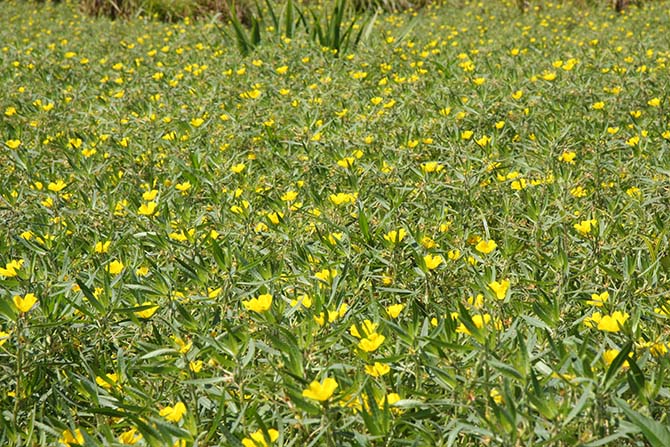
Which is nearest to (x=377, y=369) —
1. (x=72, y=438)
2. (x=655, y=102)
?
(x=72, y=438)

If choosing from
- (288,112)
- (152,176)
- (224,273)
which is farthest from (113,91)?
(224,273)

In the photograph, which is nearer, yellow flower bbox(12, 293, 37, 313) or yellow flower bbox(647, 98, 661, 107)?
yellow flower bbox(12, 293, 37, 313)

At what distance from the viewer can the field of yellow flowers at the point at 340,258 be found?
1.28 metres

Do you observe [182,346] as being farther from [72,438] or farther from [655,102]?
[655,102]

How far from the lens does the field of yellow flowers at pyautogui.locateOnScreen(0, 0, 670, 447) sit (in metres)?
1.28

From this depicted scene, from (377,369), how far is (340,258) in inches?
26.2

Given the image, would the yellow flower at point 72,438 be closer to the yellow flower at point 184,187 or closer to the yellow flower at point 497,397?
the yellow flower at point 497,397

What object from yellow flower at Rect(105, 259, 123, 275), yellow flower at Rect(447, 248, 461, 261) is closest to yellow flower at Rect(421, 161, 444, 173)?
yellow flower at Rect(447, 248, 461, 261)

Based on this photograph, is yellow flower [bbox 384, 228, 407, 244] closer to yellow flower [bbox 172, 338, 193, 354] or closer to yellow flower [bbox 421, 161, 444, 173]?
yellow flower [bbox 421, 161, 444, 173]

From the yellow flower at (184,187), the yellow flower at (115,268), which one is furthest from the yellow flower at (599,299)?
the yellow flower at (184,187)

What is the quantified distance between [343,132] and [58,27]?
5.26 m

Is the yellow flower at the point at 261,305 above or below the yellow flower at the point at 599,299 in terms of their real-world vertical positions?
above

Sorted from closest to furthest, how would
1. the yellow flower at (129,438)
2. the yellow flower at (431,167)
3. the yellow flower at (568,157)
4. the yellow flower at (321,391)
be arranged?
1. the yellow flower at (321,391)
2. the yellow flower at (129,438)
3. the yellow flower at (431,167)
4. the yellow flower at (568,157)

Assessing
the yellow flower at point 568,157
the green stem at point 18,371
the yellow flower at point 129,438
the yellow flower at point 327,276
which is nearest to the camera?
the yellow flower at point 129,438
